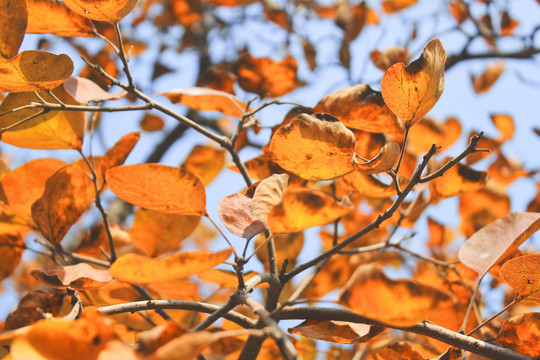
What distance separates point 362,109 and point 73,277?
42 cm

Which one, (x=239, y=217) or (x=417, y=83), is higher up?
(x=417, y=83)

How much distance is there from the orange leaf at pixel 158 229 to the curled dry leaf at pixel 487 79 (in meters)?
1.28

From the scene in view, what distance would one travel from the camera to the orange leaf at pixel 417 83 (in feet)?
1.50

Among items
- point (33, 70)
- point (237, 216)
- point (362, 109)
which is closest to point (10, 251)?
point (33, 70)

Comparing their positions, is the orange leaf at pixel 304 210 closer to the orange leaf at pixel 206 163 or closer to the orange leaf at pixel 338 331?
the orange leaf at pixel 338 331


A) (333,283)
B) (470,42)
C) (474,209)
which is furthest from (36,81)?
(470,42)

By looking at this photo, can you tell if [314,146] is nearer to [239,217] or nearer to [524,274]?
[239,217]

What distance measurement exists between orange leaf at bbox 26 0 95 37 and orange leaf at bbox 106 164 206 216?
28 centimetres

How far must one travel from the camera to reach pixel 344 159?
49 centimetres

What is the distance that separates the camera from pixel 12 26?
487 mm

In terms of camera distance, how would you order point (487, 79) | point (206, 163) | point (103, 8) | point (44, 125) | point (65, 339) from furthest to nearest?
point (487, 79)
point (206, 163)
point (44, 125)
point (103, 8)
point (65, 339)

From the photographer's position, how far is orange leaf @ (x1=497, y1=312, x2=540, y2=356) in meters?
0.50

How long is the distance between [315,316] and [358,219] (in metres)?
0.84

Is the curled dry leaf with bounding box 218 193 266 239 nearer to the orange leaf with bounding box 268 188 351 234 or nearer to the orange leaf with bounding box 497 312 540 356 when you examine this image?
the orange leaf with bounding box 268 188 351 234
